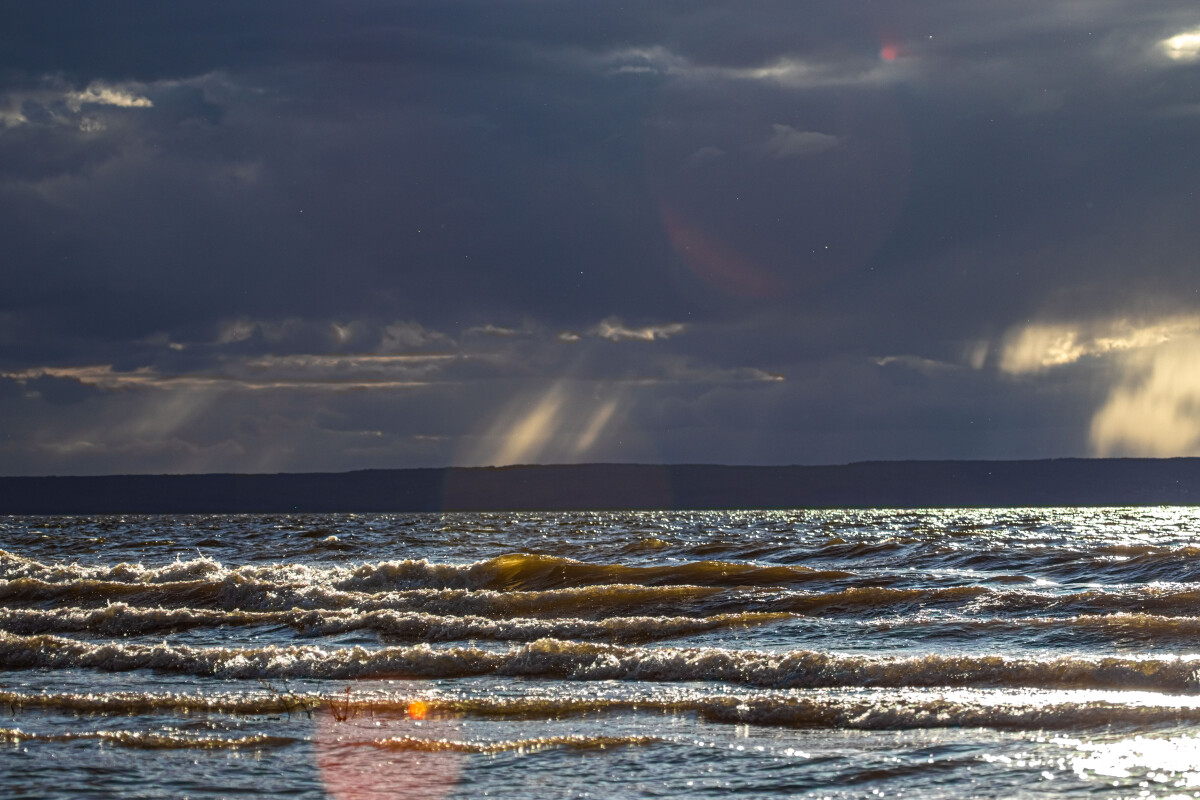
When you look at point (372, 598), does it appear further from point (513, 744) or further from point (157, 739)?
point (513, 744)

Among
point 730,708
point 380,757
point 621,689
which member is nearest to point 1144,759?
point 730,708

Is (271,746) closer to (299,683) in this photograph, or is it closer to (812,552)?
(299,683)

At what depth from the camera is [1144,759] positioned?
8.52 m

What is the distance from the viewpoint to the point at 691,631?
16.8m

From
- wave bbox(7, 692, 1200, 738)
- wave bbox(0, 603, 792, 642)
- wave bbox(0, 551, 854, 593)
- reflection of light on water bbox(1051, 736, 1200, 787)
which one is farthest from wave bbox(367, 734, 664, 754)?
wave bbox(0, 551, 854, 593)

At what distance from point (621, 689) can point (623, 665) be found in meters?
1.11

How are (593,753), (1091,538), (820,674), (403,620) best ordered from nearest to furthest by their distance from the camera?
(593,753) → (820,674) → (403,620) → (1091,538)

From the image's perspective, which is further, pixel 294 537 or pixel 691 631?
pixel 294 537

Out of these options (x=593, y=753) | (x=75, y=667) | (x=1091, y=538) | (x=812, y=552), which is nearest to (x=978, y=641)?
(x=593, y=753)

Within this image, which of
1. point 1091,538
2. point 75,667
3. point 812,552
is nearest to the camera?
point 75,667

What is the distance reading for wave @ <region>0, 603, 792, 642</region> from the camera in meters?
16.9

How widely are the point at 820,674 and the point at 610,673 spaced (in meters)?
2.40

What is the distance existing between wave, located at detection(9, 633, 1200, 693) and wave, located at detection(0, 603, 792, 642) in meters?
2.46

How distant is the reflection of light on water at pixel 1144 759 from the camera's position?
805cm
